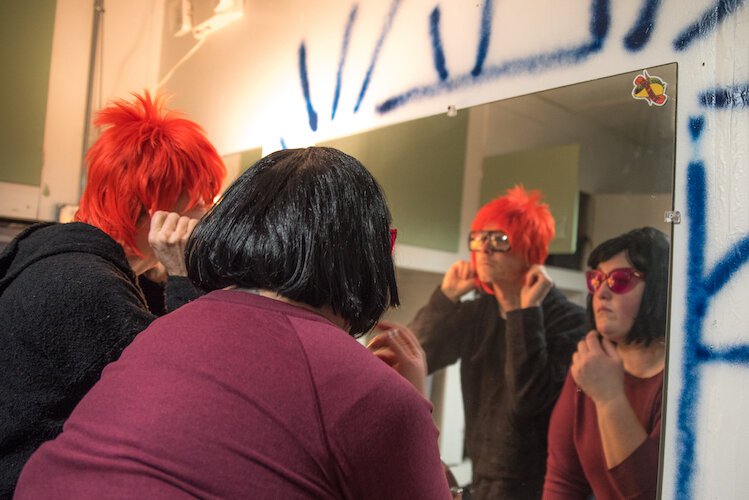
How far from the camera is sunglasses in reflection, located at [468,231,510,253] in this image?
109 centimetres

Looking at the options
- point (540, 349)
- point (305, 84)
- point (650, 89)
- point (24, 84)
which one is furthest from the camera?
point (24, 84)

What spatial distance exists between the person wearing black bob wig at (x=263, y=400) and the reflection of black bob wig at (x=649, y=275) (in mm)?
436

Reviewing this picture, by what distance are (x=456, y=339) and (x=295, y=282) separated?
590 mm

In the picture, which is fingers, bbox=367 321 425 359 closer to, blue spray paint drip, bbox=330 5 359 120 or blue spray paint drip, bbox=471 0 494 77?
blue spray paint drip, bbox=471 0 494 77

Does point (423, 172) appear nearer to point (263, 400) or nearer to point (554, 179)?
point (554, 179)

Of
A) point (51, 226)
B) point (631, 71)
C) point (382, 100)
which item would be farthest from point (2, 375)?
point (631, 71)

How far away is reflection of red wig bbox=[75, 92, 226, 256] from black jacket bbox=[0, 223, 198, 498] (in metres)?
0.23

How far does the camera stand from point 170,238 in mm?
1057

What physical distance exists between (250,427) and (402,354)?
318 mm

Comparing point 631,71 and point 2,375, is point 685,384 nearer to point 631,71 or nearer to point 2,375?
point 631,71

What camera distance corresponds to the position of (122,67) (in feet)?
7.04

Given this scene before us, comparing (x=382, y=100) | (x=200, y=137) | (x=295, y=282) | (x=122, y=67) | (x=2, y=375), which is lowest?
(x=2, y=375)

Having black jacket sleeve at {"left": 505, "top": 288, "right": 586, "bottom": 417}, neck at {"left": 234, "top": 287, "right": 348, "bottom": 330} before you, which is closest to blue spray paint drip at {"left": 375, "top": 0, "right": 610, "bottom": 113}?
black jacket sleeve at {"left": 505, "top": 288, "right": 586, "bottom": 417}

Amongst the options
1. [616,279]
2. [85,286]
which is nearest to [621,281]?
[616,279]
